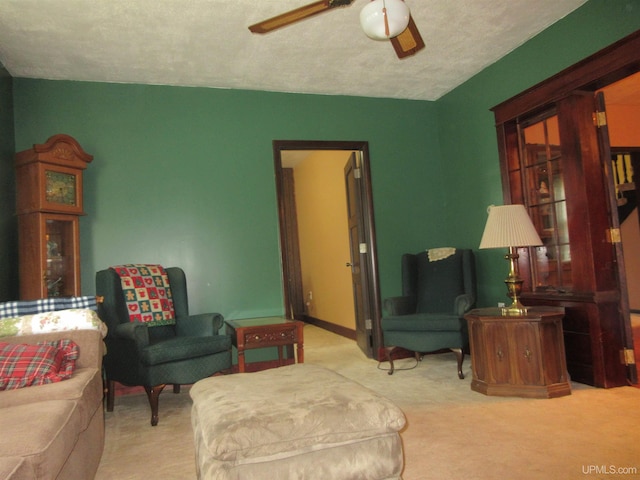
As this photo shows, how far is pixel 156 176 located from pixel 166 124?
0.47 m

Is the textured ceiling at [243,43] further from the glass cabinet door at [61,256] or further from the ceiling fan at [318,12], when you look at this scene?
the glass cabinet door at [61,256]

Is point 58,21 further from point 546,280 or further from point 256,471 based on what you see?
point 546,280

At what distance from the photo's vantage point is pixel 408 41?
231 centimetres

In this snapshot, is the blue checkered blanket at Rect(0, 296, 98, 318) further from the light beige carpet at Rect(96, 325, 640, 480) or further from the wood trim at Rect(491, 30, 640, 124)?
the wood trim at Rect(491, 30, 640, 124)

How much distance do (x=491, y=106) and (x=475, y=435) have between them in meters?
2.87

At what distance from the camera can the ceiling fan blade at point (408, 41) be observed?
7.25 ft

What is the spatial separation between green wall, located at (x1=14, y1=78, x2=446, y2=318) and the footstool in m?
2.47

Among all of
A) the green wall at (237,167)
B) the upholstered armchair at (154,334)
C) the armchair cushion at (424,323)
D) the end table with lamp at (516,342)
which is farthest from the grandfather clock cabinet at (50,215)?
the end table with lamp at (516,342)

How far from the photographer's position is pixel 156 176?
398 centimetres

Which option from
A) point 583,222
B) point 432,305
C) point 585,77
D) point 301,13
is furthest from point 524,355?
point 301,13

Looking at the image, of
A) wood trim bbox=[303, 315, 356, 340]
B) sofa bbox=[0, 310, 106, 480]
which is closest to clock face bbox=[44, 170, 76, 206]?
sofa bbox=[0, 310, 106, 480]

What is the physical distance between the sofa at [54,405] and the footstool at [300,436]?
44cm

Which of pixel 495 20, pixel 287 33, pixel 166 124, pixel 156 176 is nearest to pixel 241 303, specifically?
pixel 156 176

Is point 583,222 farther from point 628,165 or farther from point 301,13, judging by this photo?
point 628,165
